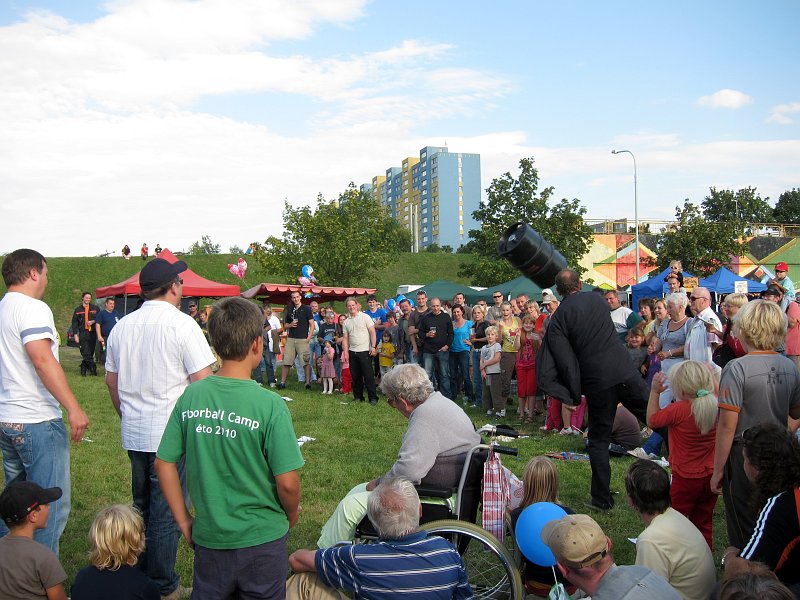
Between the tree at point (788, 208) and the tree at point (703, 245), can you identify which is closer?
the tree at point (703, 245)

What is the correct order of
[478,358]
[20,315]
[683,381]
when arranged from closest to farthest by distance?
[20,315], [683,381], [478,358]

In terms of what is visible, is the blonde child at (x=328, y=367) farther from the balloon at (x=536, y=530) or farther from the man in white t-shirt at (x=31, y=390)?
the balloon at (x=536, y=530)

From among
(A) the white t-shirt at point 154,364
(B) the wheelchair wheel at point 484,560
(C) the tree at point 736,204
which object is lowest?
(B) the wheelchair wheel at point 484,560

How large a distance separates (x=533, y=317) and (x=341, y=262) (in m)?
24.3

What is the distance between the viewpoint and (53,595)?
3.15 meters

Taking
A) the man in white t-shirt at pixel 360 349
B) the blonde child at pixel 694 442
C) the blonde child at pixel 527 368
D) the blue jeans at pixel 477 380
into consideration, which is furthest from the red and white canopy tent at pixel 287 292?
the blonde child at pixel 694 442

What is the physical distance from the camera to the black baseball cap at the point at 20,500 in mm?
3244

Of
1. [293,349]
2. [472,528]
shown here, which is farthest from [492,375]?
[472,528]

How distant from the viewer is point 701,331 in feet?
22.5

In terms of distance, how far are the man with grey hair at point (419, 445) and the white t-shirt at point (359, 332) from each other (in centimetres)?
831

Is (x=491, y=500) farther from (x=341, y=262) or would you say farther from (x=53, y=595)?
(x=341, y=262)

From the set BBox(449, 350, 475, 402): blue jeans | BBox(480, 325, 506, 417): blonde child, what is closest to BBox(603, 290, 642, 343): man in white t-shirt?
BBox(480, 325, 506, 417): blonde child

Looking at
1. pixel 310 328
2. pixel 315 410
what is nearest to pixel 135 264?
pixel 310 328

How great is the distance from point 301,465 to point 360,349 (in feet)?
32.1
